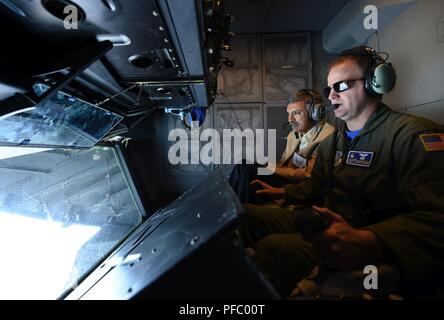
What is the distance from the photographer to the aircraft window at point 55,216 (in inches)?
49.9

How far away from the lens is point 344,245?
2.10 ft

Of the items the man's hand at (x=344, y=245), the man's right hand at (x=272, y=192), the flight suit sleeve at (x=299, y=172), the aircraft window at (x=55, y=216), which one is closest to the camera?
the man's hand at (x=344, y=245)

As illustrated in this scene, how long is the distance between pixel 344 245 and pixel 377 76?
79 centimetres

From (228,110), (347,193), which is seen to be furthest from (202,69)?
(228,110)

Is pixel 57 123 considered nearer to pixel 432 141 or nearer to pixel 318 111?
pixel 432 141

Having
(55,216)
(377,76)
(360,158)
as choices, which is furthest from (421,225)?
(55,216)

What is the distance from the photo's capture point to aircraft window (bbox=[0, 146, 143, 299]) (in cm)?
127

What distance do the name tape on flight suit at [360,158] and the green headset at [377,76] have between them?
0.90 feet

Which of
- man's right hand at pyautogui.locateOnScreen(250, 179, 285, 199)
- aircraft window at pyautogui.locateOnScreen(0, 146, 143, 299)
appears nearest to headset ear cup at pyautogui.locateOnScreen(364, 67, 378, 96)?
man's right hand at pyautogui.locateOnScreen(250, 179, 285, 199)

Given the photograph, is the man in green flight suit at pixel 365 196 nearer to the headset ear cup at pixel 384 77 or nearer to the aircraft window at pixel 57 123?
the headset ear cup at pixel 384 77

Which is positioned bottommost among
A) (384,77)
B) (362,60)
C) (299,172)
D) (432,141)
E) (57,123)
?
(299,172)

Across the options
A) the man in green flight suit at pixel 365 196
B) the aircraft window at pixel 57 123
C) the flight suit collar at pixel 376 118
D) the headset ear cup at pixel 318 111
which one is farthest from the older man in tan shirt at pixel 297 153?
the aircraft window at pixel 57 123

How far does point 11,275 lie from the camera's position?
123 cm
